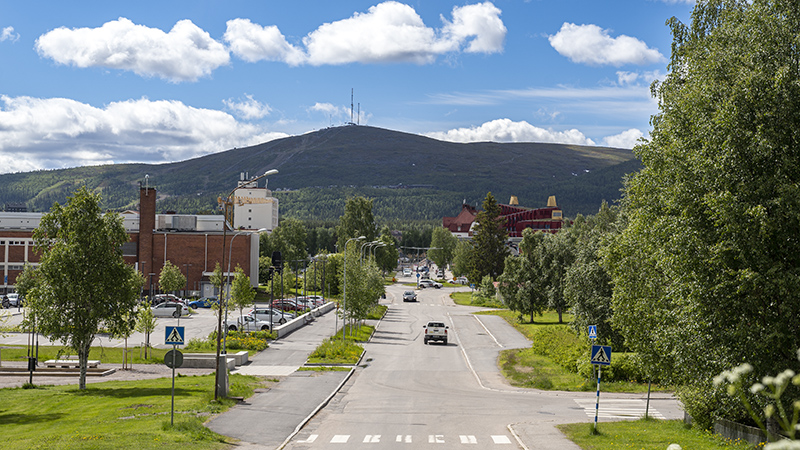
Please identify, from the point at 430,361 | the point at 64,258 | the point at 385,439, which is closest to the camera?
the point at 385,439

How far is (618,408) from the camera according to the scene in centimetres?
2580

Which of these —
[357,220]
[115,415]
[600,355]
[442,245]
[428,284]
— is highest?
[357,220]

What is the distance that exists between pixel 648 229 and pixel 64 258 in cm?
2332

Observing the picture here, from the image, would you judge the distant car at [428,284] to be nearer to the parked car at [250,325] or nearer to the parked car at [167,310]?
the parked car at [167,310]

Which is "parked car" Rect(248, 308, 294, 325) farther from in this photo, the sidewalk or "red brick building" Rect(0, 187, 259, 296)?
"red brick building" Rect(0, 187, 259, 296)

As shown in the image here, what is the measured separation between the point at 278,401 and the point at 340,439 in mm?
6974

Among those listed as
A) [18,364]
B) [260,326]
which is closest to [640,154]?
[18,364]

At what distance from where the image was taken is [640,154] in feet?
73.7

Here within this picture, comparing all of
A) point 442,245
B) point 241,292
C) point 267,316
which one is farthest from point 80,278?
point 442,245

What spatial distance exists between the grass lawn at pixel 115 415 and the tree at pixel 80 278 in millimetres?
2570

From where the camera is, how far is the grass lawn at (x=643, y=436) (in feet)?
58.2

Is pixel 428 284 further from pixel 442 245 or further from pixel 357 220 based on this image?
pixel 442 245

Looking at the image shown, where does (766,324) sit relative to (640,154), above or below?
below

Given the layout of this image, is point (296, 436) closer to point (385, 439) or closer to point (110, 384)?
point (385, 439)
